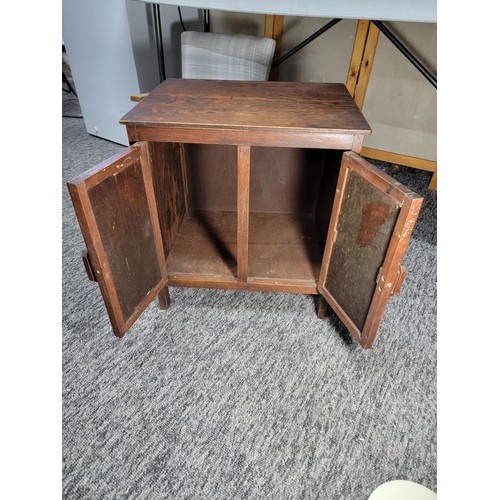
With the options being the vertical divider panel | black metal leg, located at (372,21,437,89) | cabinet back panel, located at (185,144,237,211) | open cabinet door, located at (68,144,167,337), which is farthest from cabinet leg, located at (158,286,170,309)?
black metal leg, located at (372,21,437,89)

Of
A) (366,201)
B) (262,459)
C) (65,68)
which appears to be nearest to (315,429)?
(262,459)

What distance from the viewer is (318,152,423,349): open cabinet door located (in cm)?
76

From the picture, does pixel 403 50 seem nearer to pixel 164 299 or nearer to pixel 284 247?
pixel 284 247

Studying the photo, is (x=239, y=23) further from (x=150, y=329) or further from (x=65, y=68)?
(x=65, y=68)

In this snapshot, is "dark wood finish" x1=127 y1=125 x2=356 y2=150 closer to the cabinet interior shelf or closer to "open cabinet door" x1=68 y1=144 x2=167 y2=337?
"open cabinet door" x1=68 y1=144 x2=167 y2=337

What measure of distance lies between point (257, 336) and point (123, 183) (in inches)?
24.5

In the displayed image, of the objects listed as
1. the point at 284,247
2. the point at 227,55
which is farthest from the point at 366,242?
the point at 227,55

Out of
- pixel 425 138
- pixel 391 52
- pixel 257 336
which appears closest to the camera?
pixel 257 336

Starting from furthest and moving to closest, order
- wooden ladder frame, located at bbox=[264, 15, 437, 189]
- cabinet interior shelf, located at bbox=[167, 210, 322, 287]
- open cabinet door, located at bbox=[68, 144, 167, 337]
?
wooden ladder frame, located at bbox=[264, 15, 437, 189] < cabinet interior shelf, located at bbox=[167, 210, 322, 287] < open cabinet door, located at bbox=[68, 144, 167, 337]

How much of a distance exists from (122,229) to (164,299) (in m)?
0.40

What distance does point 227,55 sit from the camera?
1.62 metres

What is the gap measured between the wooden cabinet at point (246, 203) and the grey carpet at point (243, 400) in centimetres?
14

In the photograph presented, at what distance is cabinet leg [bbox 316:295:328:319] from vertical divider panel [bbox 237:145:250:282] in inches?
10.3

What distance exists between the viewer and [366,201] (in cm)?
84
